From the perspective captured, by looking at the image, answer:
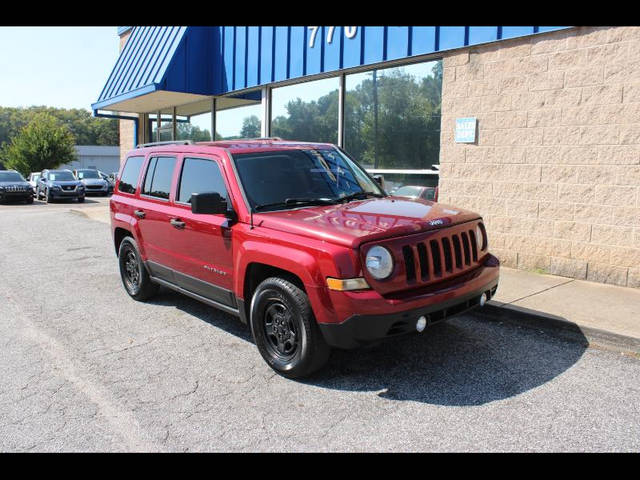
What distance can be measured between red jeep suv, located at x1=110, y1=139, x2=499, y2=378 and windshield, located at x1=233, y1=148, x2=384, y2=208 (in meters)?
0.01

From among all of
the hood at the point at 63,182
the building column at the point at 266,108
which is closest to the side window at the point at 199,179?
the building column at the point at 266,108

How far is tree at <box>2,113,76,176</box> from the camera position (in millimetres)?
42594

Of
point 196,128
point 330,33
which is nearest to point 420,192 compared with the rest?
point 330,33

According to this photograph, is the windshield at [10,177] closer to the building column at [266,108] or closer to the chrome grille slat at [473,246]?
the building column at [266,108]

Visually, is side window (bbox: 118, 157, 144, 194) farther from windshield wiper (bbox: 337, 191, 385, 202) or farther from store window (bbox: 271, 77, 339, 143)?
store window (bbox: 271, 77, 339, 143)

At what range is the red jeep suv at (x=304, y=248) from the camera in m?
3.82

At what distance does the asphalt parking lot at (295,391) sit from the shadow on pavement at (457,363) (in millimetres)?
16

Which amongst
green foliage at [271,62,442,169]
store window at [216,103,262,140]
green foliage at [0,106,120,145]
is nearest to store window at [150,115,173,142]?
store window at [216,103,262,140]

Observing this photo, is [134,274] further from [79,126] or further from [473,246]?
[79,126]

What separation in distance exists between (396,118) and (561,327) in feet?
17.1

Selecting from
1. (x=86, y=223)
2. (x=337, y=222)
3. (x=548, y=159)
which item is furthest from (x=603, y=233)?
(x=86, y=223)

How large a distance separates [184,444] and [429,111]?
22.9ft

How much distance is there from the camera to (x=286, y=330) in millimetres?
4258

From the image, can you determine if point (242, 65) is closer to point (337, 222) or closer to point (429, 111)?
point (429, 111)
